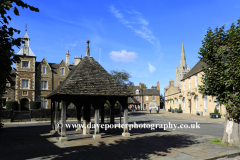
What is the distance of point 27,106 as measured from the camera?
41.4 metres

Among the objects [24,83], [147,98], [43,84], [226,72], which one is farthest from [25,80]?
[147,98]

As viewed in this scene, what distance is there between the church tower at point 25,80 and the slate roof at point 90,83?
32.3 m

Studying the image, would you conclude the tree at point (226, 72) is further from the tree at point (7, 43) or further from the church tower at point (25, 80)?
the church tower at point (25, 80)

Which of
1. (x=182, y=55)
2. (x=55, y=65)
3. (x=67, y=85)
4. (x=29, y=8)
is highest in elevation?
(x=182, y=55)

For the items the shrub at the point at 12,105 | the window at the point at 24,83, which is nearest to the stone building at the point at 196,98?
the window at the point at 24,83

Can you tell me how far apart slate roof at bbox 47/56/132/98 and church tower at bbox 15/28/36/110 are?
106ft

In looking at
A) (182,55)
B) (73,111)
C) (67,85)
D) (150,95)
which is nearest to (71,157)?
(67,85)

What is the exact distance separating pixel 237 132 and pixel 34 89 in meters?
40.9

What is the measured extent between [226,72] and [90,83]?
762 centimetres

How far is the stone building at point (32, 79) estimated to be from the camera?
133 ft

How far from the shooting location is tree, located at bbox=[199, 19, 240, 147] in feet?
28.9

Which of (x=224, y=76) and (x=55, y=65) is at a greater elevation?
(x=55, y=65)

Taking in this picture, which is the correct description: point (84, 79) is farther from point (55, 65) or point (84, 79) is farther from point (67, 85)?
point (55, 65)

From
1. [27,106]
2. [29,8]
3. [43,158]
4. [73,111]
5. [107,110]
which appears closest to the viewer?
[29,8]
